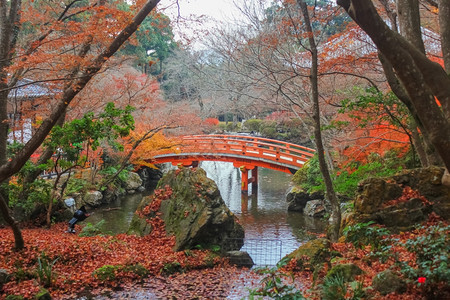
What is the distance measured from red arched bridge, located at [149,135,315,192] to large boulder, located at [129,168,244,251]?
9.43 metres

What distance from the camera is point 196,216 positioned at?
350 inches

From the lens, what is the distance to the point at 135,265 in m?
7.20

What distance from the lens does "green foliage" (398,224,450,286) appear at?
11.7 ft

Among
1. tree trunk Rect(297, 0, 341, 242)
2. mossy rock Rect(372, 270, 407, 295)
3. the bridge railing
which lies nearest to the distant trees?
tree trunk Rect(297, 0, 341, 242)

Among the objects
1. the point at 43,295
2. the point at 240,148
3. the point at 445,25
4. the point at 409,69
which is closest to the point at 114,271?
the point at 43,295

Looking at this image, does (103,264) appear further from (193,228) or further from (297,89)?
(297,89)

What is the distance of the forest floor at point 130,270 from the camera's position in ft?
19.5

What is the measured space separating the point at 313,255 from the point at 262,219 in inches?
346

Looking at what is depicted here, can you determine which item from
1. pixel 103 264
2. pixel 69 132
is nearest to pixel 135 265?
pixel 103 264

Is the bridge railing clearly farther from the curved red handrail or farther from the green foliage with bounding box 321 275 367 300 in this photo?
the green foliage with bounding box 321 275 367 300

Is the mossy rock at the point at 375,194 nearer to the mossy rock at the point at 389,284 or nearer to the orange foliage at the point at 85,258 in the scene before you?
the mossy rock at the point at 389,284

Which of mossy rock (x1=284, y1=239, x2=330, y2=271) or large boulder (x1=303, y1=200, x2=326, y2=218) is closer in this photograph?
mossy rock (x1=284, y1=239, x2=330, y2=271)

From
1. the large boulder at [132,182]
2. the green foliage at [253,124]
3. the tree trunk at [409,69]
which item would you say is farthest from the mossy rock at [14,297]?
the green foliage at [253,124]

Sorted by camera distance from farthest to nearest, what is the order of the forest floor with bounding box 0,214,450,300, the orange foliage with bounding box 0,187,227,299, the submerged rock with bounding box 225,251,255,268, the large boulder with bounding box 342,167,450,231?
the submerged rock with bounding box 225,251,255,268 < the large boulder with bounding box 342,167,450,231 < the orange foliage with bounding box 0,187,227,299 < the forest floor with bounding box 0,214,450,300
